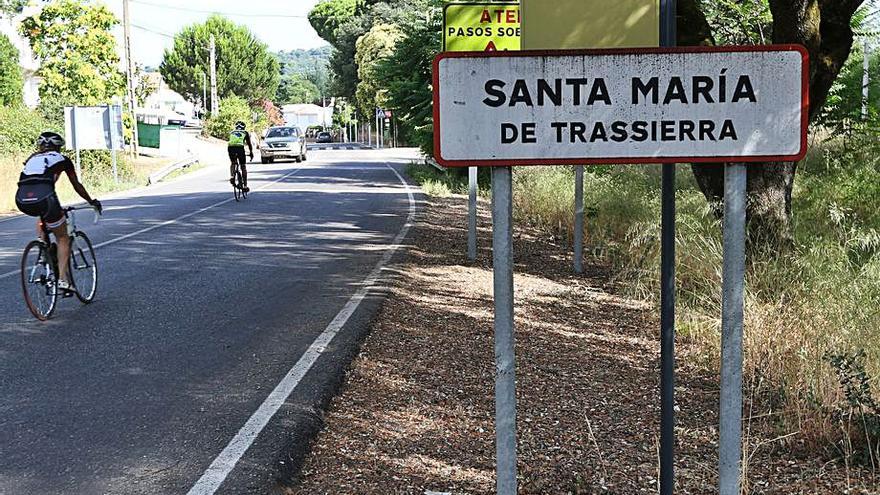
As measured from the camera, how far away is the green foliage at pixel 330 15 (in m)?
90.4

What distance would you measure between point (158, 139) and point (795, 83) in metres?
46.8

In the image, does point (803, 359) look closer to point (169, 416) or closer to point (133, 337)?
point (169, 416)

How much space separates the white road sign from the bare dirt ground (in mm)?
1872

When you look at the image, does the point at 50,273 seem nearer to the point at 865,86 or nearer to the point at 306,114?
the point at 865,86

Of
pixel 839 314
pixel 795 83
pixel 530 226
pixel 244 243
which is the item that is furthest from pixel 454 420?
pixel 530 226

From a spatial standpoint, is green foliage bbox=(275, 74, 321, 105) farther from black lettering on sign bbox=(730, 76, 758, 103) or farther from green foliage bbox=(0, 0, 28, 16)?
black lettering on sign bbox=(730, 76, 758, 103)

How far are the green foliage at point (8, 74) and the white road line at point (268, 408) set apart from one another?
61821 millimetres

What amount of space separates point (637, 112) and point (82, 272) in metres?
7.17

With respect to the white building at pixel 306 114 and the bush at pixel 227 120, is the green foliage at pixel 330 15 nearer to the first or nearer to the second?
the bush at pixel 227 120

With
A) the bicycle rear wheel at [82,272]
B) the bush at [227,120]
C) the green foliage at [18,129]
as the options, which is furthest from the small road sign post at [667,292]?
the bush at [227,120]

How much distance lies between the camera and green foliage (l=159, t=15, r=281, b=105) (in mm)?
88375

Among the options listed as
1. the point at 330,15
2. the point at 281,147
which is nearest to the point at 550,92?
the point at 281,147

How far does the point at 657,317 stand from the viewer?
8078mm

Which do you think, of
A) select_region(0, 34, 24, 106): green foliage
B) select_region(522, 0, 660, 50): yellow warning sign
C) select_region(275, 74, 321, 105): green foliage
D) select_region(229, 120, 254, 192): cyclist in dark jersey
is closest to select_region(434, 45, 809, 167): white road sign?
select_region(522, 0, 660, 50): yellow warning sign
